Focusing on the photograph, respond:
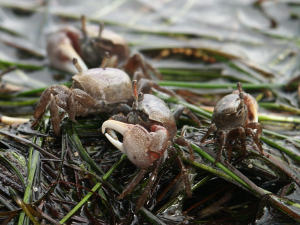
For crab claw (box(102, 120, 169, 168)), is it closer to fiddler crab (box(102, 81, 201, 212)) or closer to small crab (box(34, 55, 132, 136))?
fiddler crab (box(102, 81, 201, 212))

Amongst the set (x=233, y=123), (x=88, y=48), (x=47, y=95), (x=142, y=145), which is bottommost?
(x=142, y=145)

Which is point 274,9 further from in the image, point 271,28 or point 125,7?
point 125,7

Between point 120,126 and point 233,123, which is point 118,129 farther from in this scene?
point 233,123

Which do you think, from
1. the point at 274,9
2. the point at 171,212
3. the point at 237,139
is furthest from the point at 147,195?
the point at 274,9

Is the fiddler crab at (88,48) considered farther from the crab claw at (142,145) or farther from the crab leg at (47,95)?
the crab claw at (142,145)

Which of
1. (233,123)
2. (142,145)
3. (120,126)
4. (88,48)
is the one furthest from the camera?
(88,48)

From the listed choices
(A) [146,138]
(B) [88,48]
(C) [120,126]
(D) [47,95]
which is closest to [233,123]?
(A) [146,138]

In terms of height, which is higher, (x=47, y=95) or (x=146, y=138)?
(x=47, y=95)

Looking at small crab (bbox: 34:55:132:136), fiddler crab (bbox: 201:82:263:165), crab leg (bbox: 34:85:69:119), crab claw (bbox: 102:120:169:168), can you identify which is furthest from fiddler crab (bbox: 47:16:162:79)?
crab claw (bbox: 102:120:169:168)
